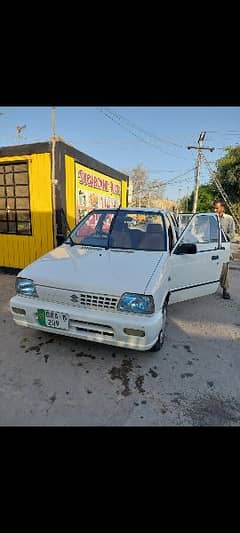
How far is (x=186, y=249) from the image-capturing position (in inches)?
133

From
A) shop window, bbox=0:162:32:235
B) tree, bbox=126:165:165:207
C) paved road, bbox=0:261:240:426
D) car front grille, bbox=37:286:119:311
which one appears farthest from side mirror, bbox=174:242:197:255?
tree, bbox=126:165:165:207

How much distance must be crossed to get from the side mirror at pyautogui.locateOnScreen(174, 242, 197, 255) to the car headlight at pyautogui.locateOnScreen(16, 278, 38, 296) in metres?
1.84

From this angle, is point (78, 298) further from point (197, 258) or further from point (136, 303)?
point (197, 258)

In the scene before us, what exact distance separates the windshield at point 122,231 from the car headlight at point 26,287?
105 cm

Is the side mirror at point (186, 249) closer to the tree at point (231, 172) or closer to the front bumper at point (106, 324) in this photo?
the front bumper at point (106, 324)

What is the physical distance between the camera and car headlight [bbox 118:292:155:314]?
2357 mm

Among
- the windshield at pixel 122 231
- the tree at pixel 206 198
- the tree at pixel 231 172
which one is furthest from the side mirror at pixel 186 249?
the tree at pixel 206 198

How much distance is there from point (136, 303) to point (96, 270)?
0.59 meters

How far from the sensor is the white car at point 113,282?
7.79ft
